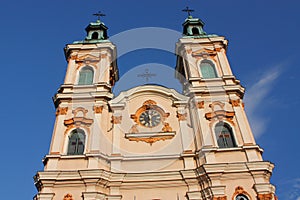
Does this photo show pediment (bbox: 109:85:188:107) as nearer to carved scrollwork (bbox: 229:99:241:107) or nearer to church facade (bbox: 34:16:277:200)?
church facade (bbox: 34:16:277:200)

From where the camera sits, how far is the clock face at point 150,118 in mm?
19688

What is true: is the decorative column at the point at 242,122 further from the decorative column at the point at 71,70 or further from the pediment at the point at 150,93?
the decorative column at the point at 71,70

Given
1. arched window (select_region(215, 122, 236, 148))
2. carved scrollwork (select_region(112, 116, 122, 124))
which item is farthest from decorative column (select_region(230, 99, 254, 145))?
carved scrollwork (select_region(112, 116, 122, 124))

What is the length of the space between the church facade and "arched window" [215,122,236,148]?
56 mm

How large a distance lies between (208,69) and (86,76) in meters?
8.49

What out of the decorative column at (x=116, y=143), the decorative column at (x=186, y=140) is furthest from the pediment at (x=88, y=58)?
the decorative column at (x=186, y=140)

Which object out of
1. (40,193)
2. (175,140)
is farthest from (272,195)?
(40,193)

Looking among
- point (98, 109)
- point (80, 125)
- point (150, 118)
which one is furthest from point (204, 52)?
point (80, 125)

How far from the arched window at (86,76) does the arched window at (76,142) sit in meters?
4.24

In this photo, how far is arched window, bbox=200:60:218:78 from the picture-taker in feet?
73.7

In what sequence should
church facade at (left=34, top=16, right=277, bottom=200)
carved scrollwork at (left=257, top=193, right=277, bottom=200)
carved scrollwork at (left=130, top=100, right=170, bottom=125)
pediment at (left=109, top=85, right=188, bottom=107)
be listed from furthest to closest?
pediment at (left=109, top=85, right=188, bottom=107) → carved scrollwork at (left=130, top=100, right=170, bottom=125) → church facade at (left=34, top=16, right=277, bottom=200) → carved scrollwork at (left=257, top=193, right=277, bottom=200)

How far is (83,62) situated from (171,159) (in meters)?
9.99

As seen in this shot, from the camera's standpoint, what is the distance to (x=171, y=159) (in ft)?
58.0

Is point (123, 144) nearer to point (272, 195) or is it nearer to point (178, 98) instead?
point (178, 98)
